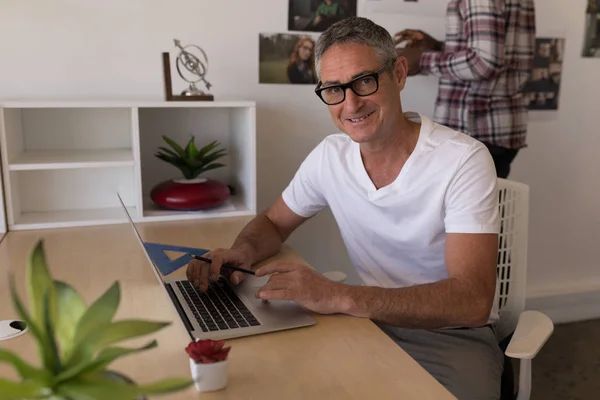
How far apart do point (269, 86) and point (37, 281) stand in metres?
1.68

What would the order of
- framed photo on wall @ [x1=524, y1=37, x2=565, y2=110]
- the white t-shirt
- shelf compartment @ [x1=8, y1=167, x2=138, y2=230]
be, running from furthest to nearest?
framed photo on wall @ [x1=524, y1=37, x2=565, y2=110]
shelf compartment @ [x1=8, y1=167, x2=138, y2=230]
the white t-shirt

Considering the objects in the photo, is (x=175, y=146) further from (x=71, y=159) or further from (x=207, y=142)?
(x=71, y=159)

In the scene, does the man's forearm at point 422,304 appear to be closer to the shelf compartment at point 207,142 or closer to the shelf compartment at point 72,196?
the shelf compartment at point 207,142

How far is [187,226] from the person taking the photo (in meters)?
1.82

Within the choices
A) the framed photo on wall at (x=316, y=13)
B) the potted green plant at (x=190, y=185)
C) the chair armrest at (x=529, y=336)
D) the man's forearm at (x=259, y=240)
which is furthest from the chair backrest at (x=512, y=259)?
the framed photo on wall at (x=316, y=13)

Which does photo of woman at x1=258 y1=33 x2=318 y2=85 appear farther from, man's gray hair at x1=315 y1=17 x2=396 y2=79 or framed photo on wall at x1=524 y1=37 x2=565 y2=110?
framed photo on wall at x1=524 y1=37 x2=565 y2=110

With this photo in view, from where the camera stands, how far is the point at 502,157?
7.36 feet

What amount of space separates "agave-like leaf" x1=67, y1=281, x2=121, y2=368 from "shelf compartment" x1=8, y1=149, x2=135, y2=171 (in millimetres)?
1264

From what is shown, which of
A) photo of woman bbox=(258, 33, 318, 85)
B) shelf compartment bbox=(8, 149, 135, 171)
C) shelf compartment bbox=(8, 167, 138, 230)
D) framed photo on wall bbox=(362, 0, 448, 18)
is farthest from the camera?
framed photo on wall bbox=(362, 0, 448, 18)

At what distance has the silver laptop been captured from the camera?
109 cm

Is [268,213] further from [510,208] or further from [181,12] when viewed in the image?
[181,12]

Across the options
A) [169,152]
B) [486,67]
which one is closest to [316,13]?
[486,67]

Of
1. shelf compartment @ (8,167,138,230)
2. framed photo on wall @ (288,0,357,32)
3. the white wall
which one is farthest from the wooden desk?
framed photo on wall @ (288,0,357,32)

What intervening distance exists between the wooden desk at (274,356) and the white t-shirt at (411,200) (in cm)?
35
